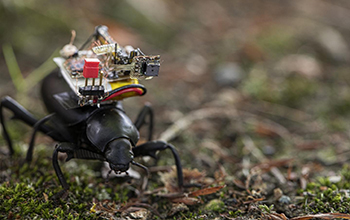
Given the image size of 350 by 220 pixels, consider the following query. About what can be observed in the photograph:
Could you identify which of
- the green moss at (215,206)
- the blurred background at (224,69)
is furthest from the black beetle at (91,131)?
the blurred background at (224,69)

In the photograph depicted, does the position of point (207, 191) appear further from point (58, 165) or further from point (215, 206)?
point (58, 165)

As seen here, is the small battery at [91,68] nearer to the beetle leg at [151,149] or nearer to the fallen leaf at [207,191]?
the beetle leg at [151,149]

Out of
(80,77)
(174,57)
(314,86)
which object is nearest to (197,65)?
(174,57)

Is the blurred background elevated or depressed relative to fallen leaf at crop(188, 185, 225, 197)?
elevated

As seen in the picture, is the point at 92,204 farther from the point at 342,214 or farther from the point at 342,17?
the point at 342,17

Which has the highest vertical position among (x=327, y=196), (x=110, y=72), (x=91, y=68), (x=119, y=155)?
(x=110, y=72)

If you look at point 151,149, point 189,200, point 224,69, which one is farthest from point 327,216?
point 224,69

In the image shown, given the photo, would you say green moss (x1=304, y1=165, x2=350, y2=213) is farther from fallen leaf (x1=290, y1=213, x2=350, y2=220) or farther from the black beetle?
the black beetle

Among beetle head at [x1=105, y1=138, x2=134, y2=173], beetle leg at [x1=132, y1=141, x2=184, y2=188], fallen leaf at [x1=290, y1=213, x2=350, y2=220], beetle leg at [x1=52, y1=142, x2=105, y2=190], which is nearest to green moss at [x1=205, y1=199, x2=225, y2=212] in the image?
beetle leg at [x1=132, y1=141, x2=184, y2=188]
